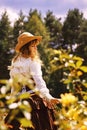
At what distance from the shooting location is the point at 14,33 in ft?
169

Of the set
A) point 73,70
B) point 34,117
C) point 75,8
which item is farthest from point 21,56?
point 75,8

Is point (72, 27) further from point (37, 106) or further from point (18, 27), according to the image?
point (37, 106)

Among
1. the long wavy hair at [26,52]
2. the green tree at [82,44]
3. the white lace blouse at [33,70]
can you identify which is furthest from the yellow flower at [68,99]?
the green tree at [82,44]

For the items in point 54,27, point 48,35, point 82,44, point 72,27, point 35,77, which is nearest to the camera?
point 35,77

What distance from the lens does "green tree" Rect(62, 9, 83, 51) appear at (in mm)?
58872

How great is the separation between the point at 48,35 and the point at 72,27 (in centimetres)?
496

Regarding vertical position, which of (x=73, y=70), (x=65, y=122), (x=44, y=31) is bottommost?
(x=65, y=122)

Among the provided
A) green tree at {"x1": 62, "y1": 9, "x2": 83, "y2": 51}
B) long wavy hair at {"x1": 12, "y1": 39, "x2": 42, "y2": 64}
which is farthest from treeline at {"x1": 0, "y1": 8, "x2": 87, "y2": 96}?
long wavy hair at {"x1": 12, "y1": 39, "x2": 42, "y2": 64}

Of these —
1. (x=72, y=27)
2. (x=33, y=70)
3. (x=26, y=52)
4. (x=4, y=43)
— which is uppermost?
(x=72, y=27)

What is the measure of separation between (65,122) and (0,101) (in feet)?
0.87

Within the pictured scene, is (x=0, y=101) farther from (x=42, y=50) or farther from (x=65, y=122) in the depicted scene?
(x=42, y=50)

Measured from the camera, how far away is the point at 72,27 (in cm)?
5941

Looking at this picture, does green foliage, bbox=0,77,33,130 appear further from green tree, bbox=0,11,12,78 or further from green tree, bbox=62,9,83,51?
green tree, bbox=62,9,83,51

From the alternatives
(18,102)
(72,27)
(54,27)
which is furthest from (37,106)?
(54,27)
